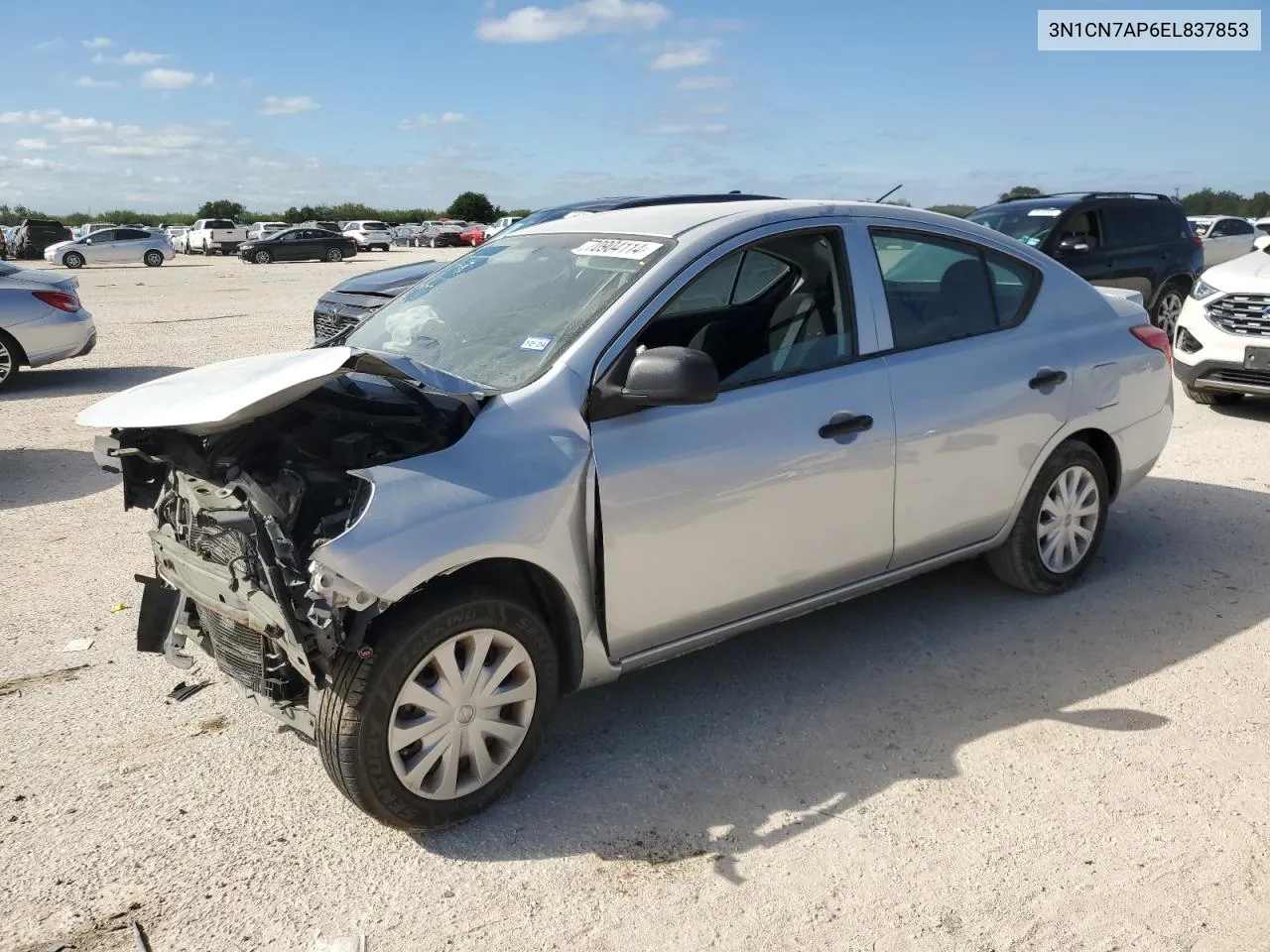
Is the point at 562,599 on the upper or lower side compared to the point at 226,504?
lower

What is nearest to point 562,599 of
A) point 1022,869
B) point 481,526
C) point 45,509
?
point 481,526

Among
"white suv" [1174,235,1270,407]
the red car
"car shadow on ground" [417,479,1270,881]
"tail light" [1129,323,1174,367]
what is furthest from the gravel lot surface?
the red car

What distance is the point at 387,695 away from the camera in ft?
9.89

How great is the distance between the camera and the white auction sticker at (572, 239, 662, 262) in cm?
378

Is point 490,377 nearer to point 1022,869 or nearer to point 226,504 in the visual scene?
point 226,504

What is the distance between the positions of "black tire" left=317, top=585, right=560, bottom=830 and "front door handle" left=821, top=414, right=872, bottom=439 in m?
1.31

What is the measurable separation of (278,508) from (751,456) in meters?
1.54

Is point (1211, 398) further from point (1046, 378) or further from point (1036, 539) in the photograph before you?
point (1046, 378)

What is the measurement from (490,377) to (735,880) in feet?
5.73

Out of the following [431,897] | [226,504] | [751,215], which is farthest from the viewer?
[751,215]

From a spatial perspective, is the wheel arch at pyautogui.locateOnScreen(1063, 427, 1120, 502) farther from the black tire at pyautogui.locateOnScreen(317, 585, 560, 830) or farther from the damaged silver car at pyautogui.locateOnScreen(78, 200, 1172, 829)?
the black tire at pyautogui.locateOnScreen(317, 585, 560, 830)

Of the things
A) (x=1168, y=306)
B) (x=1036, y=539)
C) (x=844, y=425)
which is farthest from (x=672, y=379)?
(x=1168, y=306)

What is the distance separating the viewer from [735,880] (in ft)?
9.87

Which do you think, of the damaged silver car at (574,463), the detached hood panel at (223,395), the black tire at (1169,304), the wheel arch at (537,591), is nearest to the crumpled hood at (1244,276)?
the black tire at (1169,304)
